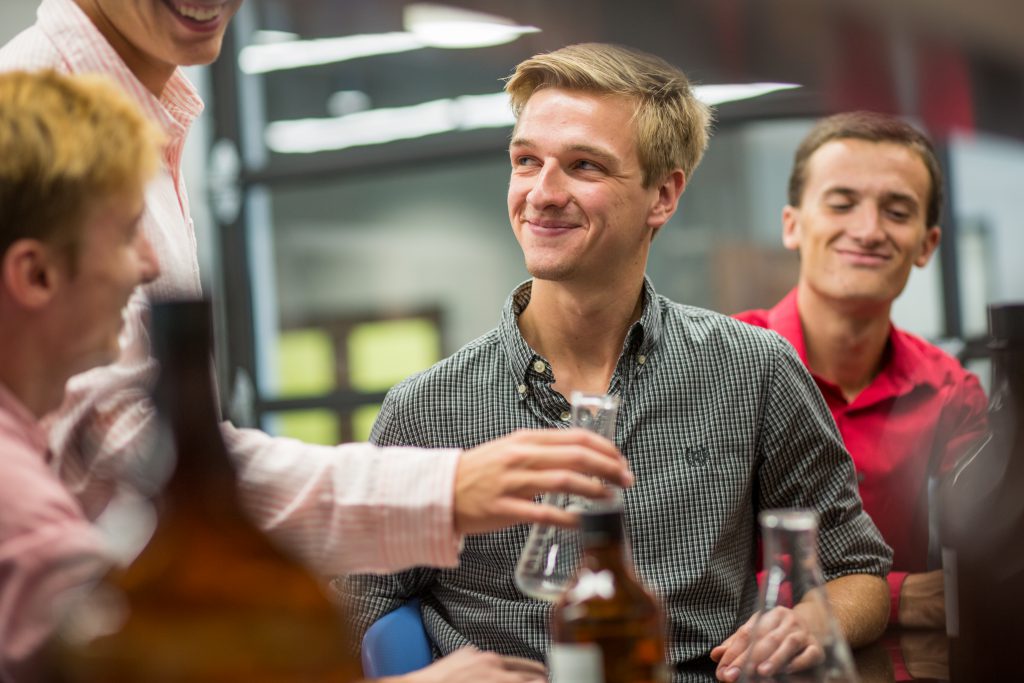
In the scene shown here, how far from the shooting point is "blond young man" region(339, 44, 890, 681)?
1537mm

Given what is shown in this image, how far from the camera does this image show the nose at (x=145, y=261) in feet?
2.46

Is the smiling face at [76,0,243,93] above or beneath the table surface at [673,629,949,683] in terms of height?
above

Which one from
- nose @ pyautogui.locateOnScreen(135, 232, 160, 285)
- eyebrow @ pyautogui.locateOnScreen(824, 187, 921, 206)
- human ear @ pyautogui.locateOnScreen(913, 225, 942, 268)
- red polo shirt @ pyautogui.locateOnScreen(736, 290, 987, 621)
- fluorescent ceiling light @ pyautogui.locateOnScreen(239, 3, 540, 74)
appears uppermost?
fluorescent ceiling light @ pyautogui.locateOnScreen(239, 3, 540, 74)

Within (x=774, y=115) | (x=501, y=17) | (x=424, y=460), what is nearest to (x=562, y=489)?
(x=424, y=460)

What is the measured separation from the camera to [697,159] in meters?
1.92

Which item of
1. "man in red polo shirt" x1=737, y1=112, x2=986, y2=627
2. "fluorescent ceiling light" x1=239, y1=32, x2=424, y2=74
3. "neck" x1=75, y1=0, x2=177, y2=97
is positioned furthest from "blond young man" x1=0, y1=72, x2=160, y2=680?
"fluorescent ceiling light" x1=239, y1=32, x2=424, y2=74

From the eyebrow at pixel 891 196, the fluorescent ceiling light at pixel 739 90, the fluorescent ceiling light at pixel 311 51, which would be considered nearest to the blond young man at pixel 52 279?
the eyebrow at pixel 891 196

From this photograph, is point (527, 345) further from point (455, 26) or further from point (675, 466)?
point (455, 26)

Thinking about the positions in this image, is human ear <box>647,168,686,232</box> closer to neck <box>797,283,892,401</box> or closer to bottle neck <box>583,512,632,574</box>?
neck <box>797,283,892,401</box>

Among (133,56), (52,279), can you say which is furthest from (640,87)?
(52,279)

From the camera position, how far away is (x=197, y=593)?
619mm

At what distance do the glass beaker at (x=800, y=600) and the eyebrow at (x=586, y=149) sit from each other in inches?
39.0

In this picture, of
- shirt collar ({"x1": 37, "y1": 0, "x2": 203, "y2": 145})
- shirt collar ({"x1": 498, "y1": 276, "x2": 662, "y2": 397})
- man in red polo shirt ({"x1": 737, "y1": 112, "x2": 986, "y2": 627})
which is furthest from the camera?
man in red polo shirt ({"x1": 737, "y1": 112, "x2": 986, "y2": 627})

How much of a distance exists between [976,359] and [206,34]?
355 cm
